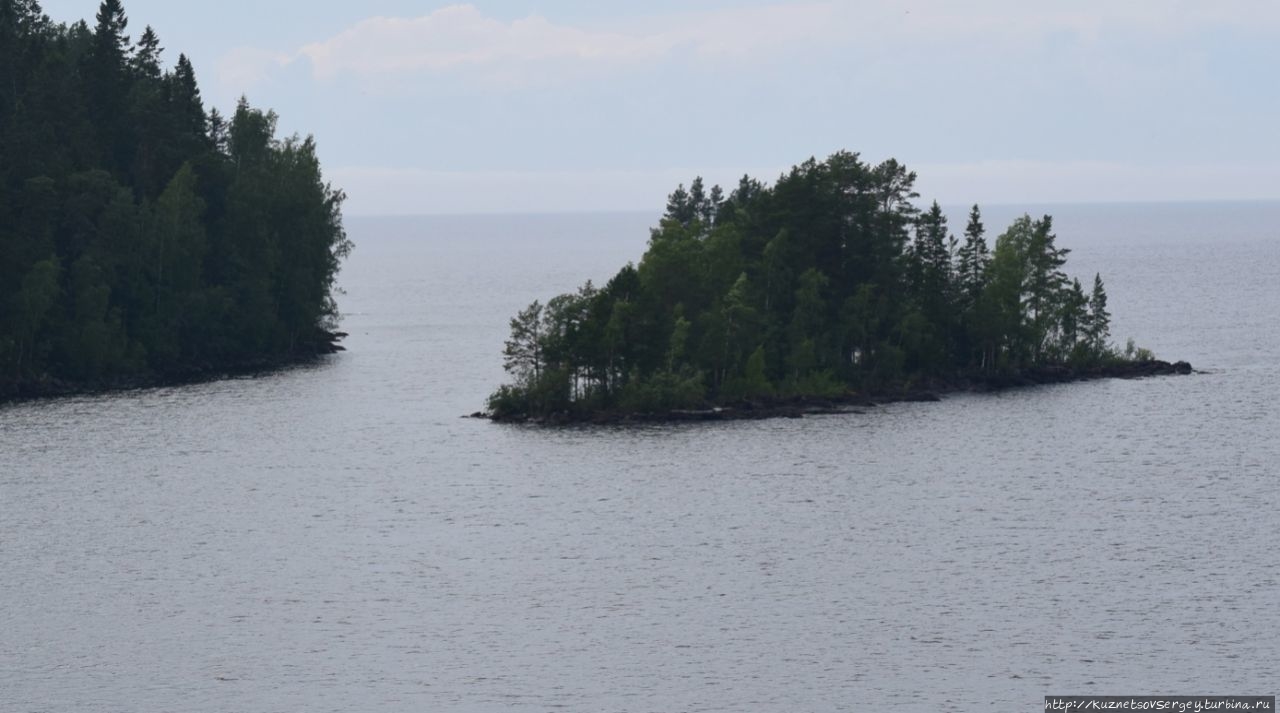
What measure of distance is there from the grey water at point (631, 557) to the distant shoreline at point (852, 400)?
125 inches

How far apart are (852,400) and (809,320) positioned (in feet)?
24.5

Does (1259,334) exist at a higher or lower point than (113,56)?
lower

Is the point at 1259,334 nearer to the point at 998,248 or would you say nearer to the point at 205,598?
the point at 998,248

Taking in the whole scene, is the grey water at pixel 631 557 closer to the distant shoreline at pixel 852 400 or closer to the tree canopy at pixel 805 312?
the distant shoreline at pixel 852 400

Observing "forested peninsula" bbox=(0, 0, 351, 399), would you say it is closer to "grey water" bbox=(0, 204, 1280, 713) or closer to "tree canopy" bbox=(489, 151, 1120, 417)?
"grey water" bbox=(0, 204, 1280, 713)

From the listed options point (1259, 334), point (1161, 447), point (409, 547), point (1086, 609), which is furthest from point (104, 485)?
point (1259, 334)

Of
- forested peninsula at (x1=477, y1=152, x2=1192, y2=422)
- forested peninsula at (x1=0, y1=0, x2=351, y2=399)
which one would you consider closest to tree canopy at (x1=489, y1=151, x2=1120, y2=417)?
forested peninsula at (x1=477, y1=152, x2=1192, y2=422)

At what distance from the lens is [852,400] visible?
414ft

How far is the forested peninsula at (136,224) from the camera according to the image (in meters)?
132

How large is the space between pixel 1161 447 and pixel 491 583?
2208 inches

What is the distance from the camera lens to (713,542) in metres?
80.1

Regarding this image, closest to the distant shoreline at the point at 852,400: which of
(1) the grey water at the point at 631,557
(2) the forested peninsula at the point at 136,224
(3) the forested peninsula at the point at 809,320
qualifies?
(3) the forested peninsula at the point at 809,320

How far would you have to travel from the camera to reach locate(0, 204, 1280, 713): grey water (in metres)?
57.5

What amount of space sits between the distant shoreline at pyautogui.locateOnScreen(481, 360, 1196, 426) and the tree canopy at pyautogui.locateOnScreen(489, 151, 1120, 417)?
875mm
